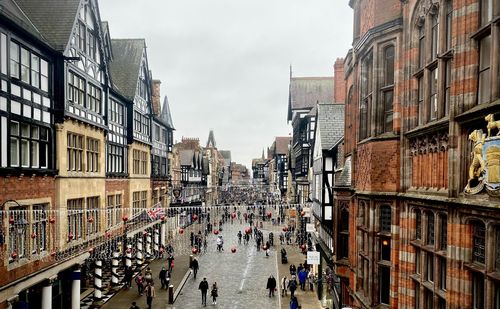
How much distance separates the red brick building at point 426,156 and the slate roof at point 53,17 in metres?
13.1

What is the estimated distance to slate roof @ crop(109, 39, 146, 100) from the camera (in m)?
32.1

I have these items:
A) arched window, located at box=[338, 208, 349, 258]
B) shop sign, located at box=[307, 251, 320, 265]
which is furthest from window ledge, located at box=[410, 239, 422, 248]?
shop sign, located at box=[307, 251, 320, 265]

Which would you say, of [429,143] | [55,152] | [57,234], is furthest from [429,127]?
[57,234]

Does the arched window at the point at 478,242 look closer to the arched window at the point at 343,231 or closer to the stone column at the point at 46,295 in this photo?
the arched window at the point at 343,231

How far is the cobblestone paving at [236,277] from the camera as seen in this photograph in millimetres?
24984

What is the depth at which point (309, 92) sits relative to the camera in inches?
2315

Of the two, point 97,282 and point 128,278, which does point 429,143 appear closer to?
point 97,282

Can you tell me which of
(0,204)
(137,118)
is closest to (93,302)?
(0,204)

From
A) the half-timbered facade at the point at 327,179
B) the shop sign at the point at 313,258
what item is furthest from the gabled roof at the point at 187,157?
the shop sign at the point at 313,258

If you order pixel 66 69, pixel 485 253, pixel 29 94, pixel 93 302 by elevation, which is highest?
pixel 66 69

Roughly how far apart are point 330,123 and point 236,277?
44.1ft

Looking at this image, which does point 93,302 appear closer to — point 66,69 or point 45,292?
point 45,292

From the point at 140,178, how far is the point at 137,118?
5.03 m

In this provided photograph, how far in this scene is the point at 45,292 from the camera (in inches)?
704
